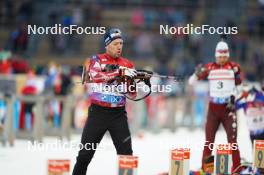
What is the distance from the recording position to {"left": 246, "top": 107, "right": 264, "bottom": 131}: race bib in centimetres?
1656

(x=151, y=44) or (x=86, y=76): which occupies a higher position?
(x=151, y=44)

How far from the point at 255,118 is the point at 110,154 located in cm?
435

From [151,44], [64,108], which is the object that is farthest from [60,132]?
[151,44]

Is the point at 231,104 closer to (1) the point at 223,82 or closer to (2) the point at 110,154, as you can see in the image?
(1) the point at 223,82

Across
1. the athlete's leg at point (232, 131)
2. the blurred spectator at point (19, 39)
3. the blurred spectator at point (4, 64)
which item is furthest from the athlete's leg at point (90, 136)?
the blurred spectator at point (19, 39)

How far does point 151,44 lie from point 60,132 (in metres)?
13.2

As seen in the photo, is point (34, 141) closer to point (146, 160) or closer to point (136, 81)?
point (146, 160)

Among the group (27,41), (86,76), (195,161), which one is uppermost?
(27,41)

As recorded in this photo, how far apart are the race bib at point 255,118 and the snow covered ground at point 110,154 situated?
134cm

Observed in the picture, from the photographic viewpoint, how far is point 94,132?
530 inches

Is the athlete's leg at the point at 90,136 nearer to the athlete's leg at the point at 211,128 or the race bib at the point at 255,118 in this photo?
the athlete's leg at the point at 211,128

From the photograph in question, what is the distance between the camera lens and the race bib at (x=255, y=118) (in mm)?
16562

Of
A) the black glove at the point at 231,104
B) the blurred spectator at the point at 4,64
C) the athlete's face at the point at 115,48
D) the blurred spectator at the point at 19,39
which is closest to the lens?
the athlete's face at the point at 115,48

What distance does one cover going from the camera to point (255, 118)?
16.6 meters
